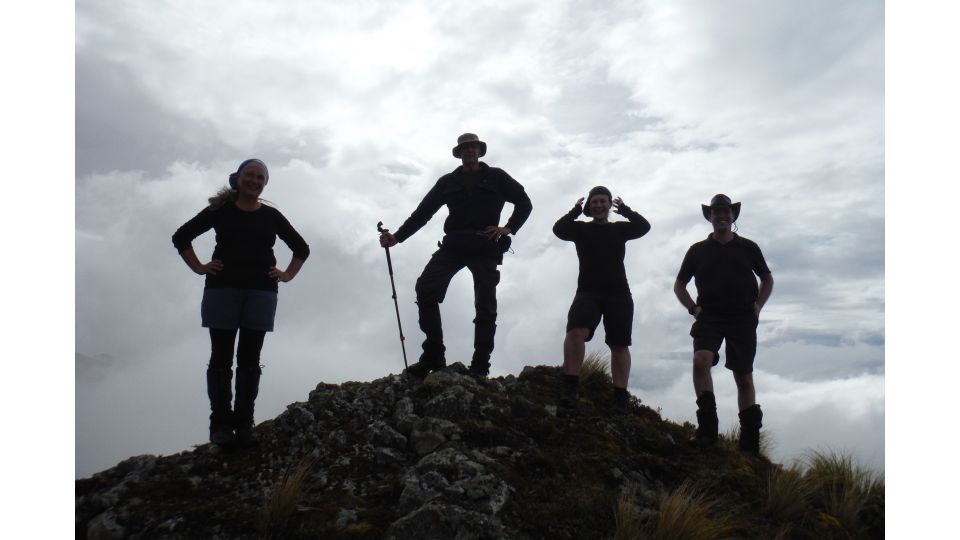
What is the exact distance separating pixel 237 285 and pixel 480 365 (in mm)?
3078

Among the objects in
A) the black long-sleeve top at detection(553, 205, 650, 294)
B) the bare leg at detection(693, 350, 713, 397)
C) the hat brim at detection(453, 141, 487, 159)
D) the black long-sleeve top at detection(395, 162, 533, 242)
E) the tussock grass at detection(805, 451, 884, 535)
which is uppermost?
the hat brim at detection(453, 141, 487, 159)

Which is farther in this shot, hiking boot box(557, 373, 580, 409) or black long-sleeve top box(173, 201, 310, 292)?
hiking boot box(557, 373, 580, 409)

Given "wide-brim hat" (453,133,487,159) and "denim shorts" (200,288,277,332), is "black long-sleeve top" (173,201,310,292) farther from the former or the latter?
"wide-brim hat" (453,133,487,159)

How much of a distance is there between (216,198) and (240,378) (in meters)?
1.76

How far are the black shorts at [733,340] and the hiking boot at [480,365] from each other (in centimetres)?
245

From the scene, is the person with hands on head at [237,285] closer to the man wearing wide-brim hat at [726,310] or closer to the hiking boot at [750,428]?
the man wearing wide-brim hat at [726,310]

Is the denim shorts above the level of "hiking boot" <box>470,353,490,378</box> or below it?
above

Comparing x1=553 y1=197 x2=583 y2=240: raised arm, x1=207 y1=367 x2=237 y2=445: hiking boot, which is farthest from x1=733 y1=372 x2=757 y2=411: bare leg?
x1=207 y1=367 x2=237 y2=445: hiking boot

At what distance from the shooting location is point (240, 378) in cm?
618

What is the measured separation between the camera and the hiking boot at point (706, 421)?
7527 millimetres

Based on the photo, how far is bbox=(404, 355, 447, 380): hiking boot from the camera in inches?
318

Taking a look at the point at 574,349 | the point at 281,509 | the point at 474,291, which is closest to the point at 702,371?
the point at 574,349

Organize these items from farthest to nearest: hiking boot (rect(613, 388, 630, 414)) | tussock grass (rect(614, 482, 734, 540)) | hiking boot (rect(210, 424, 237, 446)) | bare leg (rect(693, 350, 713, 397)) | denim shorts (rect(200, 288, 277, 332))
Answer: hiking boot (rect(613, 388, 630, 414)) → bare leg (rect(693, 350, 713, 397)) → hiking boot (rect(210, 424, 237, 446)) → denim shorts (rect(200, 288, 277, 332)) → tussock grass (rect(614, 482, 734, 540))

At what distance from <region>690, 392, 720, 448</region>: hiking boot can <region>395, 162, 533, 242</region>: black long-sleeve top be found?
9.78ft
